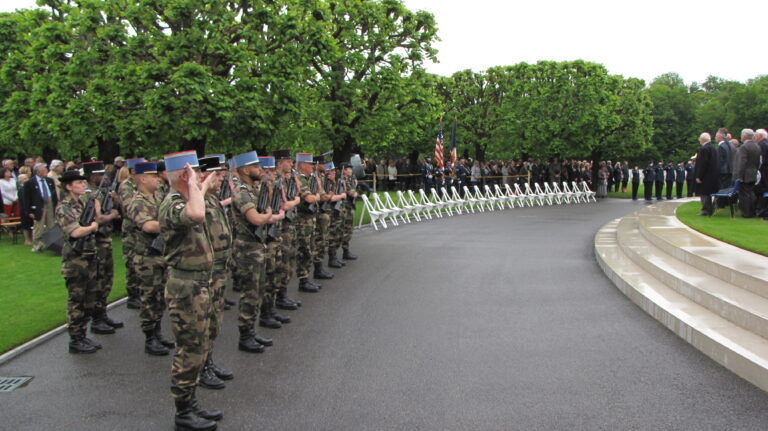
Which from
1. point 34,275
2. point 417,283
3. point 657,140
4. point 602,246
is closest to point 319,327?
point 417,283

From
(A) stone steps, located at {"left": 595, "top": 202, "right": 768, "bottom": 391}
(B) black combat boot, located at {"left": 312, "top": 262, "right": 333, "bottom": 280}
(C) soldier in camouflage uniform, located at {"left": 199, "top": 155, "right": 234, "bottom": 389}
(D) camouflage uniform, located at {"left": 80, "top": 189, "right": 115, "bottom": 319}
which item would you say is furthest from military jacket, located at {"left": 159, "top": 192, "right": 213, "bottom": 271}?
(B) black combat boot, located at {"left": 312, "top": 262, "right": 333, "bottom": 280}

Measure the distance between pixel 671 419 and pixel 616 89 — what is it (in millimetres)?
43031

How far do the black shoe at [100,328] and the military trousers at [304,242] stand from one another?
9.71 ft

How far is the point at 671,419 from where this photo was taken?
4598 mm

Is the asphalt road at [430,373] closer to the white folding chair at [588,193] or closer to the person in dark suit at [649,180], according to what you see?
the white folding chair at [588,193]

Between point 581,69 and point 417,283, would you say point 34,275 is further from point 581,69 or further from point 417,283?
point 581,69

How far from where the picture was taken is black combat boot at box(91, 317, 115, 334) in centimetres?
733

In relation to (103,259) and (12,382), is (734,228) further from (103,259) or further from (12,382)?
(12,382)

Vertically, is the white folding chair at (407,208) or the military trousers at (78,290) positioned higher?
the military trousers at (78,290)

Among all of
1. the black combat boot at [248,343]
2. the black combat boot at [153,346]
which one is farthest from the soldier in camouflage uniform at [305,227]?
the black combat boot at [153,346]

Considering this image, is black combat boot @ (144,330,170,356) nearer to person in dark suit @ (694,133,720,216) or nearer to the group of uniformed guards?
the group of uniformed guards

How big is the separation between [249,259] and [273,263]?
806 mm

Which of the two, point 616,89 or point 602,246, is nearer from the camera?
point 602,246

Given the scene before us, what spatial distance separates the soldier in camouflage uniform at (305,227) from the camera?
30.5 feet
